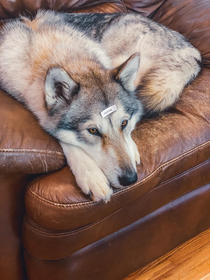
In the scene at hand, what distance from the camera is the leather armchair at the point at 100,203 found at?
1.05m

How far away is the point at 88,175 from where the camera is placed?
3.54 feet

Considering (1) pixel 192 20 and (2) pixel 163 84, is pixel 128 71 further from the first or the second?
(1) pixel 192 20

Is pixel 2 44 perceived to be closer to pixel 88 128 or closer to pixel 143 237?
pixel 88 128

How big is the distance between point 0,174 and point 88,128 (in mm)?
453

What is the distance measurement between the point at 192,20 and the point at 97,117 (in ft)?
4.97

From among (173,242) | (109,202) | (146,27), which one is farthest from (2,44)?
(173,242)

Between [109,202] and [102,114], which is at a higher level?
[102,114]

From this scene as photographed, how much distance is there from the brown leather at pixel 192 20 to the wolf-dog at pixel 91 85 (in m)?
0.15

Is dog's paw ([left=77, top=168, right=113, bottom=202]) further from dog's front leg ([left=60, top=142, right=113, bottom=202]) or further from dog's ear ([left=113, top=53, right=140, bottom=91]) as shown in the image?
dog's ear ([left=113, top=53, right=140, bottom=91])

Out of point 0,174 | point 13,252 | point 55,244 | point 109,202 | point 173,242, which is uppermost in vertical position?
point 0,174

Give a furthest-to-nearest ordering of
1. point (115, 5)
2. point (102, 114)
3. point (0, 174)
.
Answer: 1. point (115, 5)
2. point (102, 114)
3. point (0, 174)

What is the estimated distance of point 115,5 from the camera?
7.85 ft

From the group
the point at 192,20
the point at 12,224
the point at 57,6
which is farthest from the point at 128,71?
the point at 57,6

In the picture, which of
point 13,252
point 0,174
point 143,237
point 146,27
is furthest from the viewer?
point 146,27
